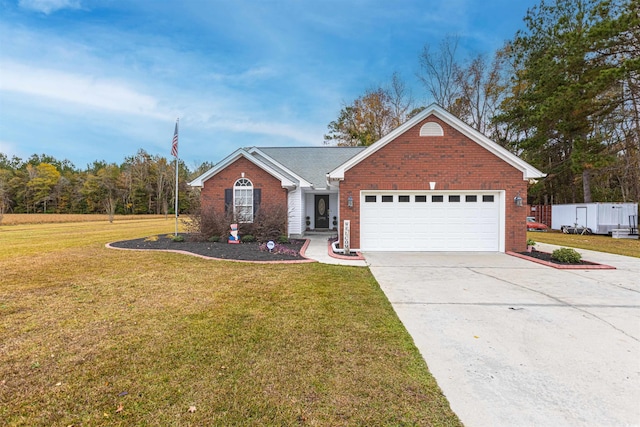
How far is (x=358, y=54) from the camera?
18.8m

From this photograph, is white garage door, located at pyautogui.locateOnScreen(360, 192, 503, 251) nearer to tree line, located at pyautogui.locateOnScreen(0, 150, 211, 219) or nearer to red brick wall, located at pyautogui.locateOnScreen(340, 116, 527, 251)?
red brick wall, located at pyautogui.locateOnScreen(340, 116, 527, 251)

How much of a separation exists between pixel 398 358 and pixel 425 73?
2977 cm

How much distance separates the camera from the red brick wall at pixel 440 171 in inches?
423

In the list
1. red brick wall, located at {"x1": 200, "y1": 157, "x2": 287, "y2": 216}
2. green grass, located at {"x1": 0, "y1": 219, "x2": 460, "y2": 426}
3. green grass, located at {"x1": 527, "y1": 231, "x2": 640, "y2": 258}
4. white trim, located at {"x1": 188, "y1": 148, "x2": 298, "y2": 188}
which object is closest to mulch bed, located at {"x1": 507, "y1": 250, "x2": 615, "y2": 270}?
green grass, located at {"x1": 527, "y1": 231, "x2": 640, "y2": 258}

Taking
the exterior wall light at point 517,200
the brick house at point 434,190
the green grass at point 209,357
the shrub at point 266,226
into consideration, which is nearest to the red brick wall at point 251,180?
the shrub at point 266,226

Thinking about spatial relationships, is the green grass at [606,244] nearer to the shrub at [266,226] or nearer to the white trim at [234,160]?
the shrub at [266,226]

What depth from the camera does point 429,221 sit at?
36.3 feet

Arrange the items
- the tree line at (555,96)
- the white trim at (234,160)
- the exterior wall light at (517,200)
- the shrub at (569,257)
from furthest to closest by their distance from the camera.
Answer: the tree line at (555,96) < the white trim at (234,160) < the exterior wall light at (517,200) < the shrub at (569,257)

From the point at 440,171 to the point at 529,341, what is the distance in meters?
7.91

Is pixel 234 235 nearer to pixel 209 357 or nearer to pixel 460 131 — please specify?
pixel 209 357

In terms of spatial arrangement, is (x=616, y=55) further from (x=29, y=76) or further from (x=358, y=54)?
(x=29, y=76)

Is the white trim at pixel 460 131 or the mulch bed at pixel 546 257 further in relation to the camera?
the white trim at pixel 460 131

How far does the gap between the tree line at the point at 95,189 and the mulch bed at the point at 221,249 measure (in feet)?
140

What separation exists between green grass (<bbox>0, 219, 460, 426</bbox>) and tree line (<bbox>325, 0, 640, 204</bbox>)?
20.4 metres
